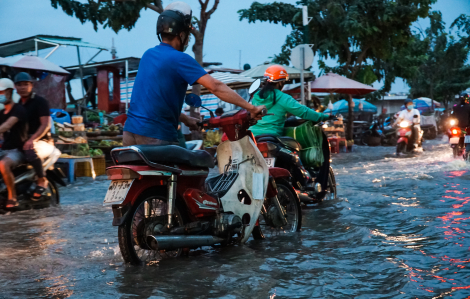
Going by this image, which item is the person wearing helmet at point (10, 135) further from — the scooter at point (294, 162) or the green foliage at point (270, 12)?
the green foliage at point (270, 12)

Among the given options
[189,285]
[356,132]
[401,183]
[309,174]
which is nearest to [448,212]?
[309,174]

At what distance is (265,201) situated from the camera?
550cm

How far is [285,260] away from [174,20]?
223 cm

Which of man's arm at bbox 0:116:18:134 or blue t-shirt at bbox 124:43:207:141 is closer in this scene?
blue t-shirt at bbox 124:43:207:141

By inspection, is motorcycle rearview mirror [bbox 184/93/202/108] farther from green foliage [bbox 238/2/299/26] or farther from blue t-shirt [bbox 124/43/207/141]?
green foliage [bbox 238/2/299/26]

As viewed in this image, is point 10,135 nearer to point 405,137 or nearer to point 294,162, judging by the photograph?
point 294,162

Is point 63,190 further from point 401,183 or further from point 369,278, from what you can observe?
point 369,278

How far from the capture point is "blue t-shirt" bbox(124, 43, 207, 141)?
14.1 ft

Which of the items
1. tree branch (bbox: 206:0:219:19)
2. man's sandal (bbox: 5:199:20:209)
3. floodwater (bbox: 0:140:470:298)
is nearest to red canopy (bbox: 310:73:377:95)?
tree branch (bbox: 206:0:219:19)

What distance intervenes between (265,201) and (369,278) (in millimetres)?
1772

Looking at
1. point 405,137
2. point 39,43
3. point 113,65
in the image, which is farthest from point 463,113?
point 39,43

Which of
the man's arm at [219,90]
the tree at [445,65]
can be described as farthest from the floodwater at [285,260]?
the tree at [445,65]

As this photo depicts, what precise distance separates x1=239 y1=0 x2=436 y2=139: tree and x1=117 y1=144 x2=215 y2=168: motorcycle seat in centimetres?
1912

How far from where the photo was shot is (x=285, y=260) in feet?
14.9
